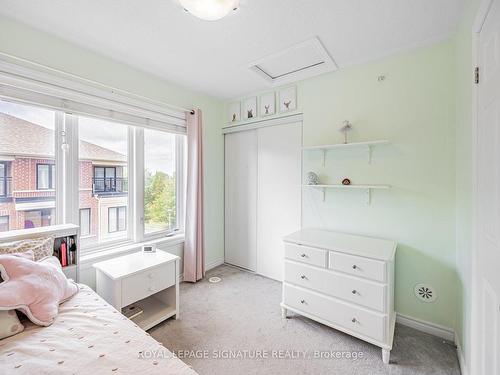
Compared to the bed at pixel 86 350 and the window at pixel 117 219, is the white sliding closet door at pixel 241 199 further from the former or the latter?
the bed at pixel 86 350

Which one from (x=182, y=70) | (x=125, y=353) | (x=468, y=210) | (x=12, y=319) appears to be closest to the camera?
(x=125, y=353)

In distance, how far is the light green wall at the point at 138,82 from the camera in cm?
169

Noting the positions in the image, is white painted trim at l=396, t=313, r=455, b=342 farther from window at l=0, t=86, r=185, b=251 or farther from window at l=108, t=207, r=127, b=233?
window at l=108, t=207, r=127, b=233

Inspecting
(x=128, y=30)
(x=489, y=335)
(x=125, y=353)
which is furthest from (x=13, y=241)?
(x=489, y=335)

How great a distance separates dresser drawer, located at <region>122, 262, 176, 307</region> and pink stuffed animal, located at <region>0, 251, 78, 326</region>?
427mm

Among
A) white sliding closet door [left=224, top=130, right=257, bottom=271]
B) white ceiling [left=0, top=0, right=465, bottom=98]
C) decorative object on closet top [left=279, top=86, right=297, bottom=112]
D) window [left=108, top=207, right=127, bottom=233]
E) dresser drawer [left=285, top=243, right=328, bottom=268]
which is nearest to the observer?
white ceiling [left=0, top=0, right=465, bottom=98]

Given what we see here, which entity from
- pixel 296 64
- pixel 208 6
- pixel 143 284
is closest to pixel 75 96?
pixel 208 6

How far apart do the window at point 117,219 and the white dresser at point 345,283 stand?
1.76 m

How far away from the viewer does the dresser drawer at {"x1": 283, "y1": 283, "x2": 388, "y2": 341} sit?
1.61m

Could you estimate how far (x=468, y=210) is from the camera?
4.67 ft

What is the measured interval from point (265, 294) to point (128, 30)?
278 cm

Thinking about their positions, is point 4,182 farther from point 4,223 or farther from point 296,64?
point 296,64

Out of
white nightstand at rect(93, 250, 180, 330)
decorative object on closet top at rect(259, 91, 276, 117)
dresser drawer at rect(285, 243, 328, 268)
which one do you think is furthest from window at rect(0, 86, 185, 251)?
dresser drawer at rect(285, 243, 328, 268)

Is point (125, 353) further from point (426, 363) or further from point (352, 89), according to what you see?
point (352, 89)
